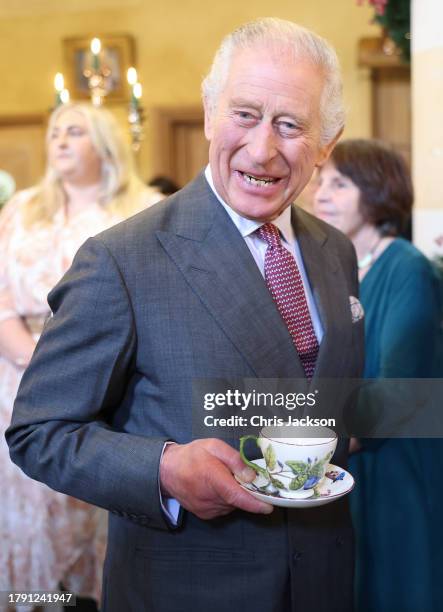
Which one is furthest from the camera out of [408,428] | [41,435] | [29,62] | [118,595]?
[29,62]

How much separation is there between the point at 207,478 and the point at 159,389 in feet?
0.63

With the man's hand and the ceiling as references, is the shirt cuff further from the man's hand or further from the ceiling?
the ceiling

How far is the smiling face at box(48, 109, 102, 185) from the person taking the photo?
8.44 feet

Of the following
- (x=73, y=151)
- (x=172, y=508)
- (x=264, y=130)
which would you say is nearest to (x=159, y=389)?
(x=172, y=508)

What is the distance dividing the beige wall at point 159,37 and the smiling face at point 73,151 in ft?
9.82

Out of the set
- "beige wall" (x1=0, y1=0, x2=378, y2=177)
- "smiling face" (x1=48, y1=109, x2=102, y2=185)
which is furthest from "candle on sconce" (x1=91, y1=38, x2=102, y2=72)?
"beige wall" (x1=0, y1=0, x2=378, y2=177)

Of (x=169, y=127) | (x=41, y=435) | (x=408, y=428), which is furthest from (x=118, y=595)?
(x=169, y=127)

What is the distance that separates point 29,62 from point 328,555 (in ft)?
18.3

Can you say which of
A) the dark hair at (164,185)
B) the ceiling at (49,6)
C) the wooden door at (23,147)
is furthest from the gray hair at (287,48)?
the wooden door at (23,147)

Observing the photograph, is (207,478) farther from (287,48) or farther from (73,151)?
(73,151)

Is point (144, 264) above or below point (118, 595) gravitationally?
above

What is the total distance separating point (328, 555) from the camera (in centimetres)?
126

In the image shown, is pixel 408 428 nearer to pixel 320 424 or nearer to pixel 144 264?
pixel 320 424

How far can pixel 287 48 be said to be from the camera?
115 centimetres
